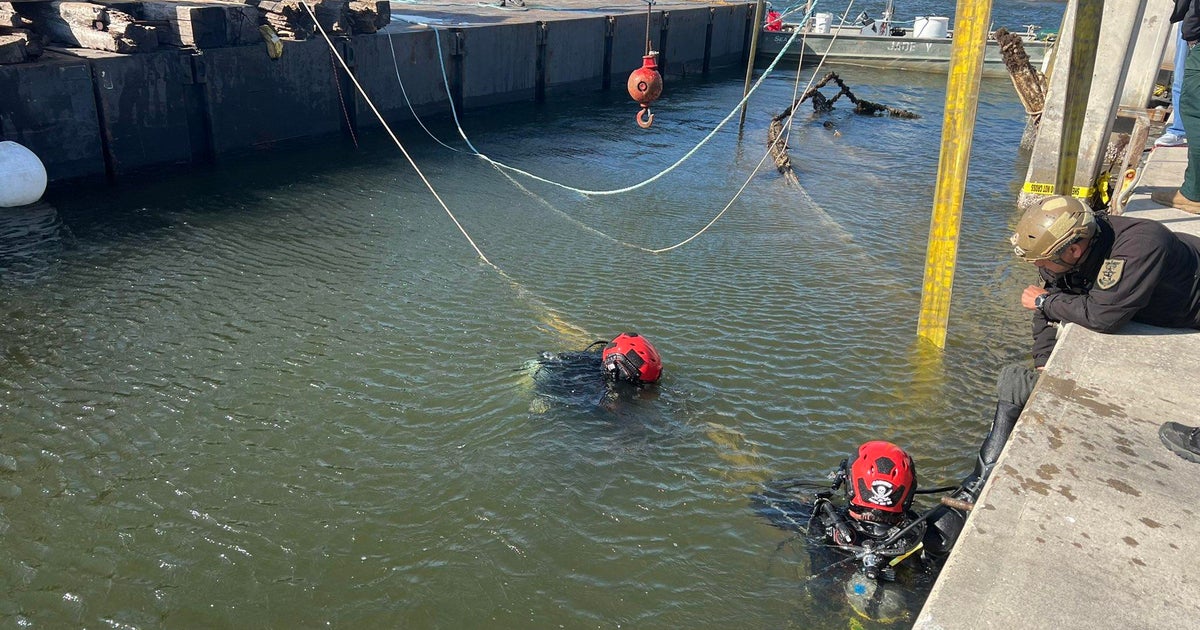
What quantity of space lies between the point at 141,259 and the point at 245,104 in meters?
5.55

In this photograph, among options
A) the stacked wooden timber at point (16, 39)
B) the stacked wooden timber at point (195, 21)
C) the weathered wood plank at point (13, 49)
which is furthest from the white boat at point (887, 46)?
the weathered wood plank at point (13, 49)

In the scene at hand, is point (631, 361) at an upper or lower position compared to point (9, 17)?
lower

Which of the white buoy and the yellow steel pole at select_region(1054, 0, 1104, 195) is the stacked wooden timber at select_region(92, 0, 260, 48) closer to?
the white buoy

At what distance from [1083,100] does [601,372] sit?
25.1ft

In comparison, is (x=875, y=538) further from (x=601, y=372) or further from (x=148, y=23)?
(x=148, y=23)

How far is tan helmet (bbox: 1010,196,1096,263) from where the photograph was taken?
5375 millimetres

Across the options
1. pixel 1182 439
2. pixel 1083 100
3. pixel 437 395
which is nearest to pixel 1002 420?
pixel 1182 439

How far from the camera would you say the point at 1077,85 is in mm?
11016

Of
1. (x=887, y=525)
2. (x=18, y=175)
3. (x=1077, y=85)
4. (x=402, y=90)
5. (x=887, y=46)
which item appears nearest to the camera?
(x=887, y=525)

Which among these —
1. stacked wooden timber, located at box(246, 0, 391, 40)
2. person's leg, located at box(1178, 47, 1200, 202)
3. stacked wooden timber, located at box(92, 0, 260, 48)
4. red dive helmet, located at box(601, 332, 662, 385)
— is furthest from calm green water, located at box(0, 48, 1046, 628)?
stacked wooden timber, located at box(246, 0, 391, 40)

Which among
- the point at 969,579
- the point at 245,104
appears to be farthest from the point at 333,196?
the point at 969,579

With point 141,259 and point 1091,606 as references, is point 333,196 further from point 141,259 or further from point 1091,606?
point 1091,606

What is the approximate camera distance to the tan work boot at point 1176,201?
895 centimetres

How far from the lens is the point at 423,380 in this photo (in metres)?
8.04
